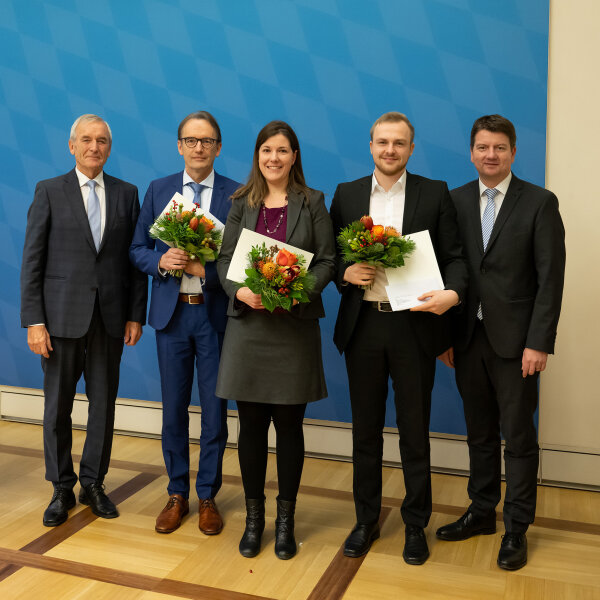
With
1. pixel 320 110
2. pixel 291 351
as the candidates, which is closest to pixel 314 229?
pixel 291 351

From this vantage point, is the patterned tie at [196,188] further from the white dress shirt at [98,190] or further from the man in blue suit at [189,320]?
the white dress shirt at [98,190]

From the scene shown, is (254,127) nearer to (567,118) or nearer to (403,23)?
(403,23)

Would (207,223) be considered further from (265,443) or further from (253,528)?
(253,528)

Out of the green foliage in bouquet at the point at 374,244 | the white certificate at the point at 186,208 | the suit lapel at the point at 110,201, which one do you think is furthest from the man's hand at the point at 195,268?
the green foliage in bouquet at the point at 374,244

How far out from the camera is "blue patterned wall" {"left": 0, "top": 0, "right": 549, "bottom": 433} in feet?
12.6

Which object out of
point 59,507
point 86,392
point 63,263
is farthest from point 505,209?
point 59,507

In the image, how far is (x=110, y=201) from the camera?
11.1 feet

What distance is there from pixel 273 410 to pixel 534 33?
8.18ft

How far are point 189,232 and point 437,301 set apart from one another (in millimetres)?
1083

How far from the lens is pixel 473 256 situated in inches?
117

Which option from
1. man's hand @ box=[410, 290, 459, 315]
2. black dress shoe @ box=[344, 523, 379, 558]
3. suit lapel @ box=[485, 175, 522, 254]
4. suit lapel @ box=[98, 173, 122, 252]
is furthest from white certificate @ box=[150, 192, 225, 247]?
black dress shoe @ box=[344, 523, 379, 558]

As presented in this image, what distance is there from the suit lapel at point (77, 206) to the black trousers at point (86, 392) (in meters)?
0.36

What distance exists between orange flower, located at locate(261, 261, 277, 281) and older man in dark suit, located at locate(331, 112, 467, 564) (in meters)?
0.40

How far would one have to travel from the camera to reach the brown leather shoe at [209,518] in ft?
10.6
